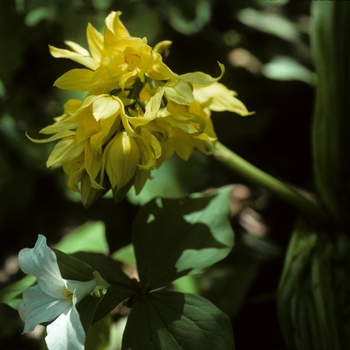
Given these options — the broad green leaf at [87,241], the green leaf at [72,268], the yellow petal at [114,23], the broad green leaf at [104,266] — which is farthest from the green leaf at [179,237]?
the yellow petal at [114,23]

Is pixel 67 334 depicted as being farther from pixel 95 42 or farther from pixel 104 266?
pixel 95 42

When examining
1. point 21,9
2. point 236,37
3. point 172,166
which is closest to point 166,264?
point 172,166

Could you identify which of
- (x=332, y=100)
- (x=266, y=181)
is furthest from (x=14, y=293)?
(x=332, y=100)

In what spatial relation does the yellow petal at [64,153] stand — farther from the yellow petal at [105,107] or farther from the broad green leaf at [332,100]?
the broad green leaf at [332,100]

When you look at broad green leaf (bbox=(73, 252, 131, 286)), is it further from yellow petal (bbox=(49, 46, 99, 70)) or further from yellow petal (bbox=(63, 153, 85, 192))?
yellow petal (bbox=(49, 46, 99, 70))

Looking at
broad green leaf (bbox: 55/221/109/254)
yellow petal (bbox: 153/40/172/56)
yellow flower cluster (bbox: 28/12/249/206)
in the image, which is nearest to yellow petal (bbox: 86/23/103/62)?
yellow flower cluster (bbox: 28/12/249/206)

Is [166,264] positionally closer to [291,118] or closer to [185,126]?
[185,126]

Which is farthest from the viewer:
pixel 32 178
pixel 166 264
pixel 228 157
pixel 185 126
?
pixel 32 178
